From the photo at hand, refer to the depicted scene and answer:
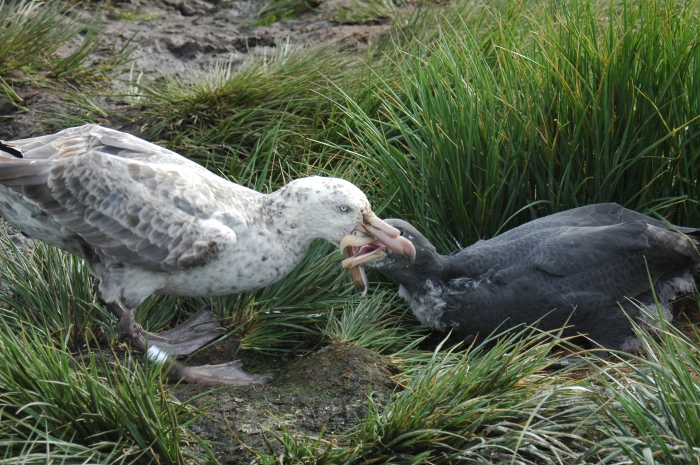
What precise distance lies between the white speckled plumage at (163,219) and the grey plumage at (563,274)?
574mm

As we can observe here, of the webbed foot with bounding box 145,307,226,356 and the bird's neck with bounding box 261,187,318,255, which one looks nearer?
the bird's neck with bounding box 261,187,318,255

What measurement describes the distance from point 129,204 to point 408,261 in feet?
4.57

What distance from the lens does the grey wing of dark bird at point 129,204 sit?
12.9 feet

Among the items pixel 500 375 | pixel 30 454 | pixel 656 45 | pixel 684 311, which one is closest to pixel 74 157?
pixel 30 454

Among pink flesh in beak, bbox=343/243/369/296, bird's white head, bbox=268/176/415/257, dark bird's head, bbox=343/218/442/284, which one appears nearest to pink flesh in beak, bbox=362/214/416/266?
bird's white head, bbox=268/176/415/257

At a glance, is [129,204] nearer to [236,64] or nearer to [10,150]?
[10,150]

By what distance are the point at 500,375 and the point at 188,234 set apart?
1523 mm

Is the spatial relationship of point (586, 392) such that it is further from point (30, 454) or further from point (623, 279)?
point (30, 454)

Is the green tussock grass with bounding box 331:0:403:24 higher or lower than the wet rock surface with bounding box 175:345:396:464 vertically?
higher

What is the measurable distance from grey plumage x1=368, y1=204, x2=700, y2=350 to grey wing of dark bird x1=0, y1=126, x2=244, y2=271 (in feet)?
3.23

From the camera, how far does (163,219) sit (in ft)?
13.0

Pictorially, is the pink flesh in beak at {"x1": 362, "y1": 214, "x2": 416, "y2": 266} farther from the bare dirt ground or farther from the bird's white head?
the bare dirt ground

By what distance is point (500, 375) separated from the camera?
11.3ft

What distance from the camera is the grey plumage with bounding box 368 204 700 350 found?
4.39 metres
